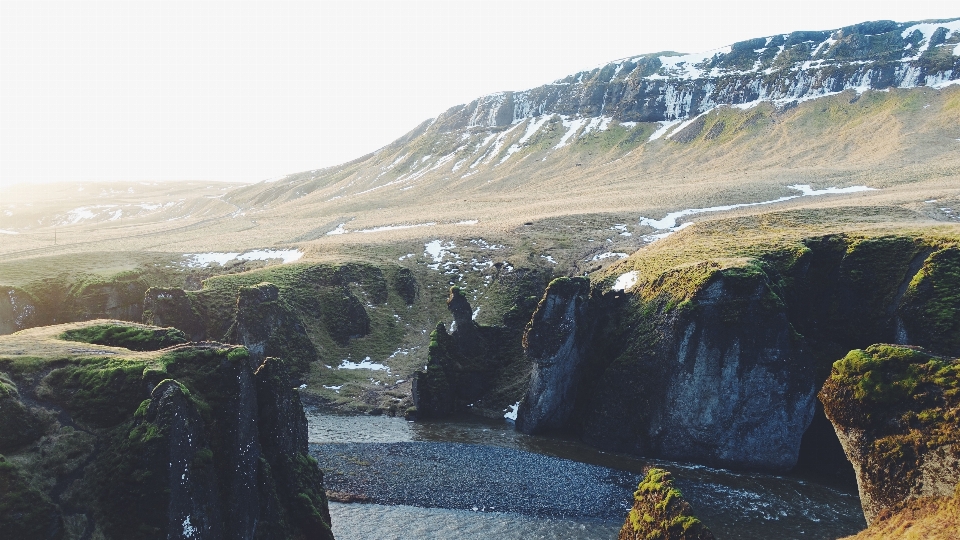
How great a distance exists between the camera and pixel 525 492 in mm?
35844

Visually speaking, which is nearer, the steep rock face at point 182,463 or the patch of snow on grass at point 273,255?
the steep rock face at point 182,463

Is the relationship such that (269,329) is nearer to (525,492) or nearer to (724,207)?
(525,492)

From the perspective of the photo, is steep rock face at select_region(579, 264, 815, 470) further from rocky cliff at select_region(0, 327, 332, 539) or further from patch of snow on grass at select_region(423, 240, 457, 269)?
patch of snow on grass at select_region(423, 240, 457, 269)

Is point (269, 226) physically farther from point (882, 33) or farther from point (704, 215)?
point (882, 33)

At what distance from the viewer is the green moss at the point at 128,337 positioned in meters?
28.9

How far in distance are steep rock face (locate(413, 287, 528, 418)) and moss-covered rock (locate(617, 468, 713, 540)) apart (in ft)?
101

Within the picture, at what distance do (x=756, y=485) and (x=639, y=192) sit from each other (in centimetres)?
8504

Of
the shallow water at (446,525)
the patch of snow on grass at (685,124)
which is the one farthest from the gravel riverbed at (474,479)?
the patch of snow on grass at (685,124)

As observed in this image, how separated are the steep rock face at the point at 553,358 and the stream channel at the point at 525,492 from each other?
1.96m

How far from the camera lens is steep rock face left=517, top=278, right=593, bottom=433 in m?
47.1

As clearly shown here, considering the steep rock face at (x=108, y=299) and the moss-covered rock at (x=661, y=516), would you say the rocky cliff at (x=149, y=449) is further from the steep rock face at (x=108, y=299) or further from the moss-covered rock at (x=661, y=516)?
the steep rock face at (x=108, y=299)

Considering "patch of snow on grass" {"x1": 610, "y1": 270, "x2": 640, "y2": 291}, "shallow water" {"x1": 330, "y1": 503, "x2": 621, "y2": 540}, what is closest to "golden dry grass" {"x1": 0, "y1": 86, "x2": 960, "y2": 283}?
"patch of snow on grass" {"x1": 610, "y1": 270, "x2": 640, "y2": 291}

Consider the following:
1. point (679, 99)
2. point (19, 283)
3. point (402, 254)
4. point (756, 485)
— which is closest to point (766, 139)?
point (679, 99)

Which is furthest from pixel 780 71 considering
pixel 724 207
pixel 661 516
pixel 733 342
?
pixel 661 516
